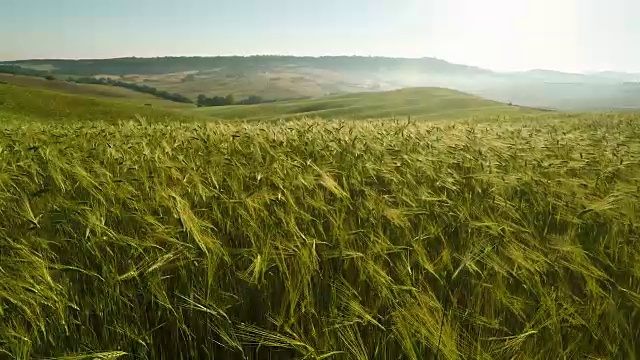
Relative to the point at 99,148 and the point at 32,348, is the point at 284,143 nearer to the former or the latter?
the point at 99,148

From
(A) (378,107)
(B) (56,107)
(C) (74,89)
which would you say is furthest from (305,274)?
(C) (74,89)

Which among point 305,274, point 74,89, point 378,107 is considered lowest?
point 305,274

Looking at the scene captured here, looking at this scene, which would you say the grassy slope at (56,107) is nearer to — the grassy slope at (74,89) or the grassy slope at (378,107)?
the grassy slope at (378,107)

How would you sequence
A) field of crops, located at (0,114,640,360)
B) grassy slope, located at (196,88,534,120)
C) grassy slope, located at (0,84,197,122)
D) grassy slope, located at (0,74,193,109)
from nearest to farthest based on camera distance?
field of crops, located at (0,114,640,360) < grassy slope, located at (0,84,197,122) < grassy slope, located at (196,88,534,120) < grassy slope, located at (0,74,193,109)

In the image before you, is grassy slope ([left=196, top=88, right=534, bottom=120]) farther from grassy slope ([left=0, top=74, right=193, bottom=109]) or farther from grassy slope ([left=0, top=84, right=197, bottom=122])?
grassy slope ([left=0, top=74, right=193, bottom=109])

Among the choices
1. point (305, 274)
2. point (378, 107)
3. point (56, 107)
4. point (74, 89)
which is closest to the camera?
point (305, 274)

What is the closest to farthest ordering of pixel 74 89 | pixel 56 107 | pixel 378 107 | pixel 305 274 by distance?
pixel 305 274
pixel 56 107
pixel 378 107
pixel 74 89

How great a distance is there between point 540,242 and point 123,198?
6.20 ft

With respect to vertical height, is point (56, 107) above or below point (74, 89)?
below

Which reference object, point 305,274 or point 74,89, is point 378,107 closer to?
point 74,89

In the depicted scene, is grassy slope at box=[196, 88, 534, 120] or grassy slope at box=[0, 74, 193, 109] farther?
grassy slope at box=[0, 74, 193, 109]

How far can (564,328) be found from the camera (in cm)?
148

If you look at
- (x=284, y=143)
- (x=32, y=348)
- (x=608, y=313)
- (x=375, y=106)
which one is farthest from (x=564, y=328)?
(x=375, y=106)

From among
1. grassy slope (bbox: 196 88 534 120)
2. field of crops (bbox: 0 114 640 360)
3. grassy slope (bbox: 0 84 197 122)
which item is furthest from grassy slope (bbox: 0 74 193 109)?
field of crops (bbox: 0 114 640 360)
